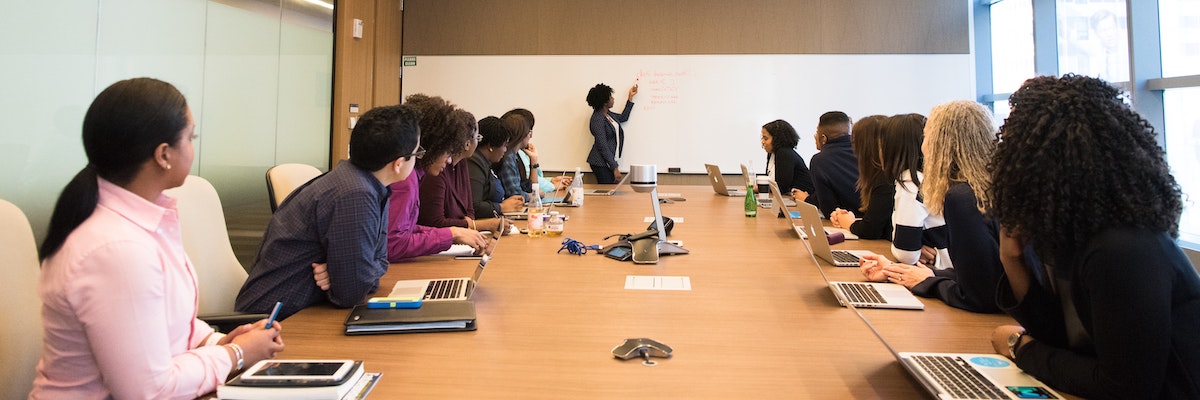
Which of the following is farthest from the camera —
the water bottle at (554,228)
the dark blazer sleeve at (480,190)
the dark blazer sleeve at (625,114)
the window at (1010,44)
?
the dark blazer sleeve at (625,114)

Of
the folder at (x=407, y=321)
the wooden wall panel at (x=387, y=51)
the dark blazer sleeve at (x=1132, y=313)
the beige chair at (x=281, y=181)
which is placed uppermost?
the dark blazer sleeve at (x=1132, y=313)

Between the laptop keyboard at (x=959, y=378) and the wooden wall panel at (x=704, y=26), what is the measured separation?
19.0ft

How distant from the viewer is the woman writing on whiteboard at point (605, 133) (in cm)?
→ 666

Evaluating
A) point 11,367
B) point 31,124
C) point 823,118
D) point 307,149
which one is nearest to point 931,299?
point 11,367

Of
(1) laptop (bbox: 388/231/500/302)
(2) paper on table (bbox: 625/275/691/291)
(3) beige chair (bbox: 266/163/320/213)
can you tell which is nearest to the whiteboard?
(3) beige chair (bbox: 266/163/320/213)

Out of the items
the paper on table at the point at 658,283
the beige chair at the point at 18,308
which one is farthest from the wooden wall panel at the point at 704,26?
the beige chair at the point at 18,308

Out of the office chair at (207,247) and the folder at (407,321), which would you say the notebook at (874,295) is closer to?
the folder at (407,321)

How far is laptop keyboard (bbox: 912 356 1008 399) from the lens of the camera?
1.12 m

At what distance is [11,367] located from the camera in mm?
1314

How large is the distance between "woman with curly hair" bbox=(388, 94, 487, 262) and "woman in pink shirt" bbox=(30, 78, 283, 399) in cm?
93

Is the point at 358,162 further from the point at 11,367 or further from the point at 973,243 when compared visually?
the point at 973,243

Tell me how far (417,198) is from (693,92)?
15.3 ft

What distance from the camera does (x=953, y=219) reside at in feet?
5.70

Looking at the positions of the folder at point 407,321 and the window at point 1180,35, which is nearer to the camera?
the folder at point 407,321
